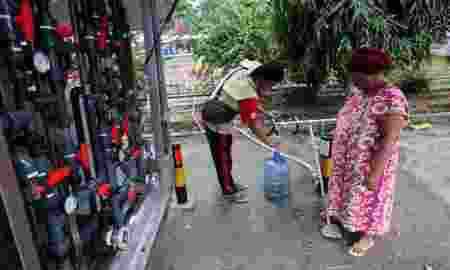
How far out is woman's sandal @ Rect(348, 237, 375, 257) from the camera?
8.13ft

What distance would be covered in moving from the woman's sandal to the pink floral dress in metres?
0.13

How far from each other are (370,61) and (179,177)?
2070 mm

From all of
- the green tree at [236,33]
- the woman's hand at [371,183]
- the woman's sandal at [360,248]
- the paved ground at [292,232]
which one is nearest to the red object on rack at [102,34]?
the paved ground at [292,232]

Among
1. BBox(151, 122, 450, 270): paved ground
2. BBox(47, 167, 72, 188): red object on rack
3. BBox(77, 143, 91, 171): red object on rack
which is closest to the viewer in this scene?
BBox(47, 167, 72, 188): red object on rack

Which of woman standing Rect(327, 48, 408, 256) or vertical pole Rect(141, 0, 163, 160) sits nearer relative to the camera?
woman standing Rect(327, 48, 408, 256)

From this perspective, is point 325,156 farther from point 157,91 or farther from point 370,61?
point 157,91

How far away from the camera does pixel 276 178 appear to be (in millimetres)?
3338

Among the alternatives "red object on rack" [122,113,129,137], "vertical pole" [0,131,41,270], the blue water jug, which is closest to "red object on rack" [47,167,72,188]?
"vertical pole" [0,131,41,270]

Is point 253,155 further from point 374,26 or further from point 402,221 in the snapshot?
point 374,26

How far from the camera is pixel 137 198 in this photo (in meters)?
2.93

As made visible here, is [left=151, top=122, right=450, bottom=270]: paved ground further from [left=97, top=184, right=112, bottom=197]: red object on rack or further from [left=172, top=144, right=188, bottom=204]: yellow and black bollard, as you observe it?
[left=97, top=184, right=112, bottom=197]: red object on rack

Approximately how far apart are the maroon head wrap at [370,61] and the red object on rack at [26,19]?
195cm

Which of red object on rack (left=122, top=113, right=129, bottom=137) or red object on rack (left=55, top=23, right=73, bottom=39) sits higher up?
red object on rack (left=55, top=23, right=73, bottom=39)

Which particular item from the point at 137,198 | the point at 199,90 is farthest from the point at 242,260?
the point at 199,90
